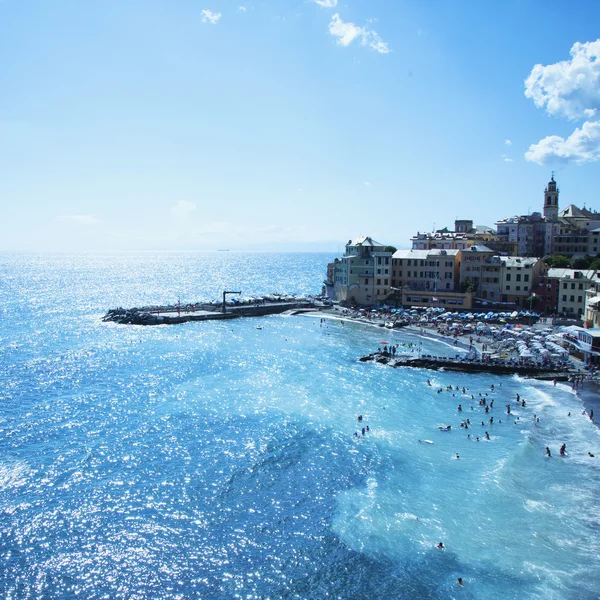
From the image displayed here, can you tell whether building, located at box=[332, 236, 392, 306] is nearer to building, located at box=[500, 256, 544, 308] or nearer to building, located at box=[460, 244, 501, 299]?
building, located at box=[460, 244, 501, 299]

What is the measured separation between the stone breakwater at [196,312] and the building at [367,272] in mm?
9272

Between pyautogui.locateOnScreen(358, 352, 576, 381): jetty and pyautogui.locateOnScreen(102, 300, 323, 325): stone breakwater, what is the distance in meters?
46.7

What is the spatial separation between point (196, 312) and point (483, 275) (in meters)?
61.6

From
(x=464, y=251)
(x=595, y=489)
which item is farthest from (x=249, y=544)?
(x=464, y=251)

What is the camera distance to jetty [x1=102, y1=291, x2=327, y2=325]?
109750 millimetres

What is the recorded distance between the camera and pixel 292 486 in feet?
124

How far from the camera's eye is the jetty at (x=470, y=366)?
66062 millimetres

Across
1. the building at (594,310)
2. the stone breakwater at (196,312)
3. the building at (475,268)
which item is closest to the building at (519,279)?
the building at (475,268)

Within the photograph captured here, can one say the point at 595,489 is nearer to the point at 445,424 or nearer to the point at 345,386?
the point at 445,424

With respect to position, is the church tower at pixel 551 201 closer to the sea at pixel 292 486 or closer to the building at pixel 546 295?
the building at pixel 546 295

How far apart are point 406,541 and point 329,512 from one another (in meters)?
5.41

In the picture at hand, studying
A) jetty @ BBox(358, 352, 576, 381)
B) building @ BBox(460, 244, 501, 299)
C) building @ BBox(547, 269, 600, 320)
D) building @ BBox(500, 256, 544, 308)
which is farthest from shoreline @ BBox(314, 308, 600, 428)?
building @ BBox(547, 269, 600, 320)

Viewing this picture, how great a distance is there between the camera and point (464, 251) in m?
111

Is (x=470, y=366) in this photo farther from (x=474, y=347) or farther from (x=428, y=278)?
(x=428, y=278)
